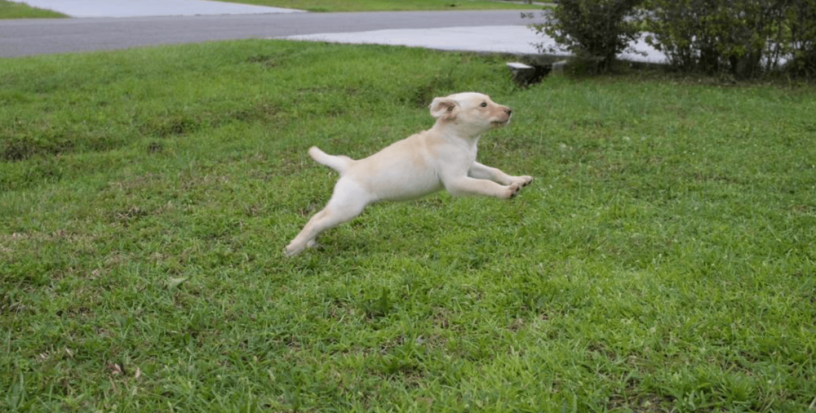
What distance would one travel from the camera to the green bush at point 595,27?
33.4ft

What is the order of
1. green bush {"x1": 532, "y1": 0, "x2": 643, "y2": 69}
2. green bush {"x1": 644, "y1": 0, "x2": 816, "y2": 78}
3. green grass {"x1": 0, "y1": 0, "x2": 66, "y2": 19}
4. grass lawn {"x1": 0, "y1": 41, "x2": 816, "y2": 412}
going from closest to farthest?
grass lawn {"x1": 0, "y1": 41, "x2": 816, "y2": 412}
green bush {"x1": 644, "y1": 0, "x2": 816, "y2": 78}
green bush {"x1": 532, "y1": 0, "x2": 643, "y2": 69}
green grass {"x1": 0, "y1": 0, "x2": 66, "y2": 19}

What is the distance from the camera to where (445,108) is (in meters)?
4.44

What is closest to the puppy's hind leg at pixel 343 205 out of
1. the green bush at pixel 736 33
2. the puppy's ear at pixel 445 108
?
the puppy's ear at pixel 445 108

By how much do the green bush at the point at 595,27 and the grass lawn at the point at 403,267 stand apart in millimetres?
2061

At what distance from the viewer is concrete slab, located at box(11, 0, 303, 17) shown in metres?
21.0

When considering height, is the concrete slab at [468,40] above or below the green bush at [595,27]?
below

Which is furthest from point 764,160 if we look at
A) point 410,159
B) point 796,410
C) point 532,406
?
point 532,406

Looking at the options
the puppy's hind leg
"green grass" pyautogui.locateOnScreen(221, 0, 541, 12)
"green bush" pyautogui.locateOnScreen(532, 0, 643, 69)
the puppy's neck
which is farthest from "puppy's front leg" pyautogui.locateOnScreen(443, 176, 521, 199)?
"green grass" pyautogui.locateOnScreen(221, 0, 541, 12)

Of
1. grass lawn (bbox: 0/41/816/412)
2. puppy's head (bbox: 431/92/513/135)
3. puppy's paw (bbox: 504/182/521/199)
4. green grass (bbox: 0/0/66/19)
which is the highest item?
green grass (bbox: 0/0/66/19)

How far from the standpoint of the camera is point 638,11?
1043cm

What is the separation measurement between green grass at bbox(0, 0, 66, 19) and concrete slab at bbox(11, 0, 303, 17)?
0.49m

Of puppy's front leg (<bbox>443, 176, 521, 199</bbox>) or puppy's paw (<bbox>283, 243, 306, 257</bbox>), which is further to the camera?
puppy's paw (<bbox>283, 243, 306, 257</bbox>)

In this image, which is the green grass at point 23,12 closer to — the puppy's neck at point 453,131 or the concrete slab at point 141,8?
the concrete slab at point 141,8

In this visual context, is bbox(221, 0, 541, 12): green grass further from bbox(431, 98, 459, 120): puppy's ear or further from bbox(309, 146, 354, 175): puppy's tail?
bbox(431, 98, 459, 120): puppy's ear
